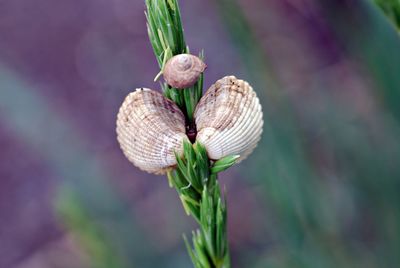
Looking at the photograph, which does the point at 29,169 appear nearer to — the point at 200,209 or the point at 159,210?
the point at 159,210

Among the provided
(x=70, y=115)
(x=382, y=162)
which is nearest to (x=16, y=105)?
(x=382, y=162)

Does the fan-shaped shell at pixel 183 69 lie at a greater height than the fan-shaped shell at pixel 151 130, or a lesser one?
greater

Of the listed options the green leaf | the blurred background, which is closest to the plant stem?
the green leaf

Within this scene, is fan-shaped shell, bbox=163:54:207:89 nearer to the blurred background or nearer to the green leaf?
the green leaf

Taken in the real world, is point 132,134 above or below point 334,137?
above

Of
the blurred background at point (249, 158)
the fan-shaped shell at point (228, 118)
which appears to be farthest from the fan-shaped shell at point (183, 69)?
the blurred background at point (249, 158)

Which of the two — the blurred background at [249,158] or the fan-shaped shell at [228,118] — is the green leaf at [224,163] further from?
the blurred background at [249,158]
